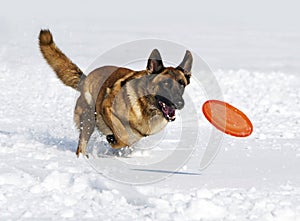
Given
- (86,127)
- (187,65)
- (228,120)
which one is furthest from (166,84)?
(228,120)

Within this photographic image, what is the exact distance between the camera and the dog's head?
6.03 meters

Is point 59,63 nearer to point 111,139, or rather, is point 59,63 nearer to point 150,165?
point 111,139

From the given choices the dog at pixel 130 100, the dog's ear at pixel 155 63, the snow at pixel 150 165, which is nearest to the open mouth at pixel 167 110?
the dog at pixel 130 100

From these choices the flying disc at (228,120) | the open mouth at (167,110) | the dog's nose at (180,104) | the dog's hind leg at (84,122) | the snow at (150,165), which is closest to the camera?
the snow at (150,165)

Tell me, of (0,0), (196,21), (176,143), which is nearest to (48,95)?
(176,143)

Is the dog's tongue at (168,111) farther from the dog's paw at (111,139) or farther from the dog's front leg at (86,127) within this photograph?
the dog's front leg at (86,127)

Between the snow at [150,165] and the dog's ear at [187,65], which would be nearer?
the snow at [150,165]

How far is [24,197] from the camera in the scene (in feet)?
13.9

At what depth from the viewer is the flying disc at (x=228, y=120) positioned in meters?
7.15

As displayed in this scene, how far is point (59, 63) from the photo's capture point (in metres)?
7.24

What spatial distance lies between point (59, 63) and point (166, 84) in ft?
6.27

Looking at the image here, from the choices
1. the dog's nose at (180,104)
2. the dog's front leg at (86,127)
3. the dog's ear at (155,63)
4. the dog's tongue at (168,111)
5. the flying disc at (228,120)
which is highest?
the dog's ear at (155,63)

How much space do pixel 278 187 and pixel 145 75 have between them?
2.19 metres

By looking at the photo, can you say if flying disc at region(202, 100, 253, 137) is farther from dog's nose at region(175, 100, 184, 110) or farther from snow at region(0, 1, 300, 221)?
dog's nose at region(175, 100, 184, 110)
